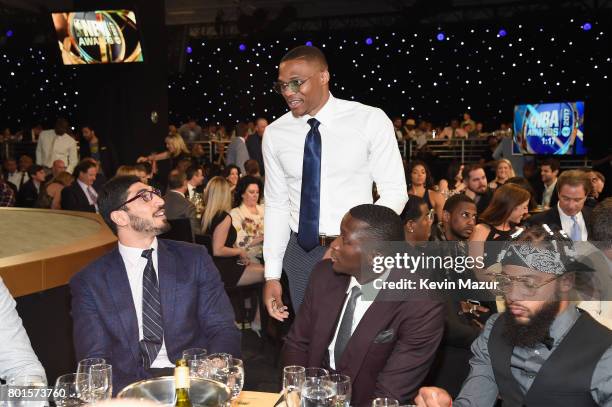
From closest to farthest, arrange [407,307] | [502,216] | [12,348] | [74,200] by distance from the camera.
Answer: [12,348] < [407,307] < [502,216] < [74,200]

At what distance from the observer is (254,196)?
19.4 ft

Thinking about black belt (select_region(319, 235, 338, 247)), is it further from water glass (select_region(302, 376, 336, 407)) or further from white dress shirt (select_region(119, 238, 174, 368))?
water glass (select_region(302, 376, 336, 407))

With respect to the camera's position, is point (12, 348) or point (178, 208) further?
point (178, 208)

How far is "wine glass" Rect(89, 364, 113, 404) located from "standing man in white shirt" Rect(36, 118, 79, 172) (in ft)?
31.2

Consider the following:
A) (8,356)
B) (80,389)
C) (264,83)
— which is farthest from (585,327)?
(264,83)

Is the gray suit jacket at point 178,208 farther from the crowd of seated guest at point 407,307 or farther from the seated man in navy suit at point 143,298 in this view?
the seated man in navy suit at point 143,298

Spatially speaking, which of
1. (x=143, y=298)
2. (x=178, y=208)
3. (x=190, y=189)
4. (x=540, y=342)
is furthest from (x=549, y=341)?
(x=190, y=189)

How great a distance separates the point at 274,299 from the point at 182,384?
5.16 ft

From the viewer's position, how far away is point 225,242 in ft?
18.0

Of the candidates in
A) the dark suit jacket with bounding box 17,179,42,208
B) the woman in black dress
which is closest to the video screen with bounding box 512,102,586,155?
the woman in black dress

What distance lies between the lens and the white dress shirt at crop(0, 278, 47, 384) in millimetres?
2355

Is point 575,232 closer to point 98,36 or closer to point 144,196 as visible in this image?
point 144,196

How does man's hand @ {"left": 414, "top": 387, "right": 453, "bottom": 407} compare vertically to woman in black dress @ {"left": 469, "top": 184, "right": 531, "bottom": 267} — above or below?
below

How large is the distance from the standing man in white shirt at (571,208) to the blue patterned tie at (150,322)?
9.52 ft
